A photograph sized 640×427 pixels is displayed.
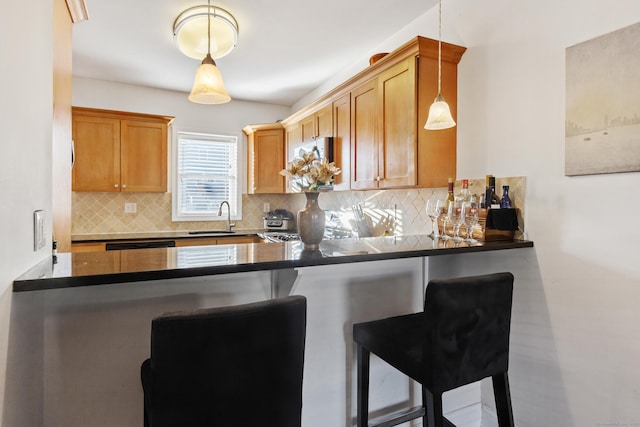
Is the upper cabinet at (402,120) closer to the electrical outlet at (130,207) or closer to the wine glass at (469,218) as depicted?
the wine glass at (469,218)

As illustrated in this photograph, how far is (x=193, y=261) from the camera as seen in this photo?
1202mm

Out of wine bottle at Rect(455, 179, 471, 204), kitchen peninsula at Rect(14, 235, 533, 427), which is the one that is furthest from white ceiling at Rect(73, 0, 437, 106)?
kitchen peninsula at Rect(14, 235, 533, 427)

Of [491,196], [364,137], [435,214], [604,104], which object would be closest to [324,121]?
[364,137]

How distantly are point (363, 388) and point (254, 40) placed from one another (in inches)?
105

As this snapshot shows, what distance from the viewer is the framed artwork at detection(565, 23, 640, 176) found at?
Result: 1337mm

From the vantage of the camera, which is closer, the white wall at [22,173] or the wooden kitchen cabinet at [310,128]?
the white wall at [22,173]

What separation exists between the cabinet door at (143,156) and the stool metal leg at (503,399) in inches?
146

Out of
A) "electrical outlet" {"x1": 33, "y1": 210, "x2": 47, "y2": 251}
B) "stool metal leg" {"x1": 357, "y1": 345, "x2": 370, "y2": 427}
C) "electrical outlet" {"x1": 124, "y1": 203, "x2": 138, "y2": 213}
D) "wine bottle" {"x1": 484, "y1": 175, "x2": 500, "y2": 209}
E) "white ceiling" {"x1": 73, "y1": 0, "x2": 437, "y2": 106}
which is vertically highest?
"white ceiling" {"x1": 73, "y1": 0, "x2": 437, "y2": 106}

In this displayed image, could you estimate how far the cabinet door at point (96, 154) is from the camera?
3479 mm

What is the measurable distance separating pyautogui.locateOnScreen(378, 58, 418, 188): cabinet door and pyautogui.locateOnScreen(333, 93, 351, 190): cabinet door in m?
0.44

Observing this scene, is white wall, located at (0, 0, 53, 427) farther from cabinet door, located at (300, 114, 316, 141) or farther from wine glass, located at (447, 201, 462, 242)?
cabinet door, located at (300, 114, 316, 141)

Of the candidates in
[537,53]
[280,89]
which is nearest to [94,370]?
[537,53]

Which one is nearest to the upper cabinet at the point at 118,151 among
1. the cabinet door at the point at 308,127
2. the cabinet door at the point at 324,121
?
the cabinet door at the point at 308,127

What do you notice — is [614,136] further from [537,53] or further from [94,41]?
[94,41]
